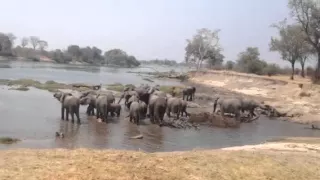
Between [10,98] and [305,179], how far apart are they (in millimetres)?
27338

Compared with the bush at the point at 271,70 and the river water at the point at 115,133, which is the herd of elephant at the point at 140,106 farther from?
the bush at the point at 271,70

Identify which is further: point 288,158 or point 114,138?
point 114,138

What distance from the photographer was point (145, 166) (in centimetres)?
1052

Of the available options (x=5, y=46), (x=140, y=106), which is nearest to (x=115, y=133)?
(x=140, y=106)

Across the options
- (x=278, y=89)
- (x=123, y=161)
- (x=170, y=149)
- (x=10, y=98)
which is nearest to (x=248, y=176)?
(x=123, y=161)

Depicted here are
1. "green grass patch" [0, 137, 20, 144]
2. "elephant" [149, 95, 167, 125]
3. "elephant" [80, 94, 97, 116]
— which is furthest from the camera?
"elephant" [80, 94, 97, 116]

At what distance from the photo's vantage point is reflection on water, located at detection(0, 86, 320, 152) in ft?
58.6

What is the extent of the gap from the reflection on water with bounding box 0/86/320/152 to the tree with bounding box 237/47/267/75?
5970 centimetres

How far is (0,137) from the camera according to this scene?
17.4 meters

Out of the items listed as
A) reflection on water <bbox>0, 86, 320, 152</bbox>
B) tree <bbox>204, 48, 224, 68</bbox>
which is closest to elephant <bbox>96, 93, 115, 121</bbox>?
reflection on water <bbox>0, 86, 320, 152</bbox>

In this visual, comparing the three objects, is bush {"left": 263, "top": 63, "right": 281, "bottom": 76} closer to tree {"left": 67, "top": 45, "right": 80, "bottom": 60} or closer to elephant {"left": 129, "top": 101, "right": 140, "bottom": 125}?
elephant {"left": 129, "top": 101, "right": 140, "bottom": 125}

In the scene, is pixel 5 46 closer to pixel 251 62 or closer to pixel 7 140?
pixel 251 62

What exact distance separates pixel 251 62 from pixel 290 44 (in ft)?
86.8

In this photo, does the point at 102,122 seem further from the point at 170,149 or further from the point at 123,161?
the point at 123,161
